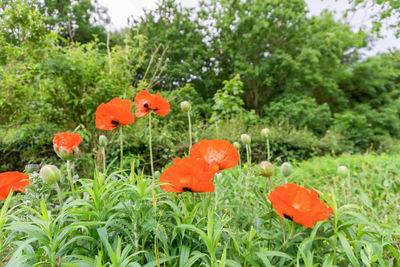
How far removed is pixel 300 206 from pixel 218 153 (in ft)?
0.75

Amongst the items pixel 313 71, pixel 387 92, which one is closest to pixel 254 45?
pixel 313 71

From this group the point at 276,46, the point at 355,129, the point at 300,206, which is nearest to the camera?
the point at 300,206

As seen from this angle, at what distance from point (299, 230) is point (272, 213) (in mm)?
67

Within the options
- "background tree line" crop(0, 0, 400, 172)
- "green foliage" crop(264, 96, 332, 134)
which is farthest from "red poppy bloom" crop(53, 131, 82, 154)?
"green foliage" crop(264, 96, 332, 134)

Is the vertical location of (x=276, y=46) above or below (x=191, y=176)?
above

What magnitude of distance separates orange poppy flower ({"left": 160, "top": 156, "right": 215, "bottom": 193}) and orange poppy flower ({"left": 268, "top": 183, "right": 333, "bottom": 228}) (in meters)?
0.14

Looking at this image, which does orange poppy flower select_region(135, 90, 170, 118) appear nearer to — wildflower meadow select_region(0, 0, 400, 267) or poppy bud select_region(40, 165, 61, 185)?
wildflower meadow select_region(0, 0, 400, 267)

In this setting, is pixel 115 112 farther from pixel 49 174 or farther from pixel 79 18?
pixel 79 18

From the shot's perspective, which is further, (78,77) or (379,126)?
(379,126)

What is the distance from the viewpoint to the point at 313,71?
962cm

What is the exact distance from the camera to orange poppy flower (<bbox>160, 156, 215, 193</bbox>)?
0.50 m

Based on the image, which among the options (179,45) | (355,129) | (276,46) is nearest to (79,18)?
(179,45)

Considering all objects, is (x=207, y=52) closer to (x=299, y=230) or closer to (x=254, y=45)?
(x=254, y=45)

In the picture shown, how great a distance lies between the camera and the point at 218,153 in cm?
62
